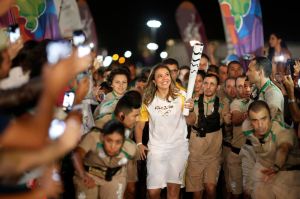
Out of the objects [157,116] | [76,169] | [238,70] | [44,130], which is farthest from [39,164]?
[238,70]

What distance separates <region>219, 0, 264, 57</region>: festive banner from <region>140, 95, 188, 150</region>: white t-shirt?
490 centimetres

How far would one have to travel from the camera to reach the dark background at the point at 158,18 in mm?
27172

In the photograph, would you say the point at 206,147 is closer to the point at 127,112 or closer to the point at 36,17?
the point at 127,112

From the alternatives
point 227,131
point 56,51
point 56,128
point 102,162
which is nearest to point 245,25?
point 227,131

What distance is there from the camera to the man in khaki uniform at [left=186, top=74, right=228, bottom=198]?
761cm

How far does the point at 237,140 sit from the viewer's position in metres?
7.82

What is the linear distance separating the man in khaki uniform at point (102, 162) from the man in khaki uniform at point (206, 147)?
5.86ft

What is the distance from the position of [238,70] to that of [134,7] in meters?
28.1

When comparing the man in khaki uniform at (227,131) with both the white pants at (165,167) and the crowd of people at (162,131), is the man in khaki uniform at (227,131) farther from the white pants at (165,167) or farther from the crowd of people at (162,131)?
the white pants at (165,167)

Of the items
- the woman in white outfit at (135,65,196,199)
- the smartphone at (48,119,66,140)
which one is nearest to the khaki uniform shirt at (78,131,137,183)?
the smartphone at (48,119,66,140)

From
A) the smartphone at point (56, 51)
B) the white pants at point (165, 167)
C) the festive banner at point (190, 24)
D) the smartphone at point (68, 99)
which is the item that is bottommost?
the white pants at point (165, 167)

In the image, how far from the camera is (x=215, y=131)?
765cm

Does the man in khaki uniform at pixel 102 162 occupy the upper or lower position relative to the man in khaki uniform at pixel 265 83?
lower

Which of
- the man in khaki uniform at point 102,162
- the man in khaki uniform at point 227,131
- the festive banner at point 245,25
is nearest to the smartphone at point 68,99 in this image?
the man in khaki uniform at point 102,162
